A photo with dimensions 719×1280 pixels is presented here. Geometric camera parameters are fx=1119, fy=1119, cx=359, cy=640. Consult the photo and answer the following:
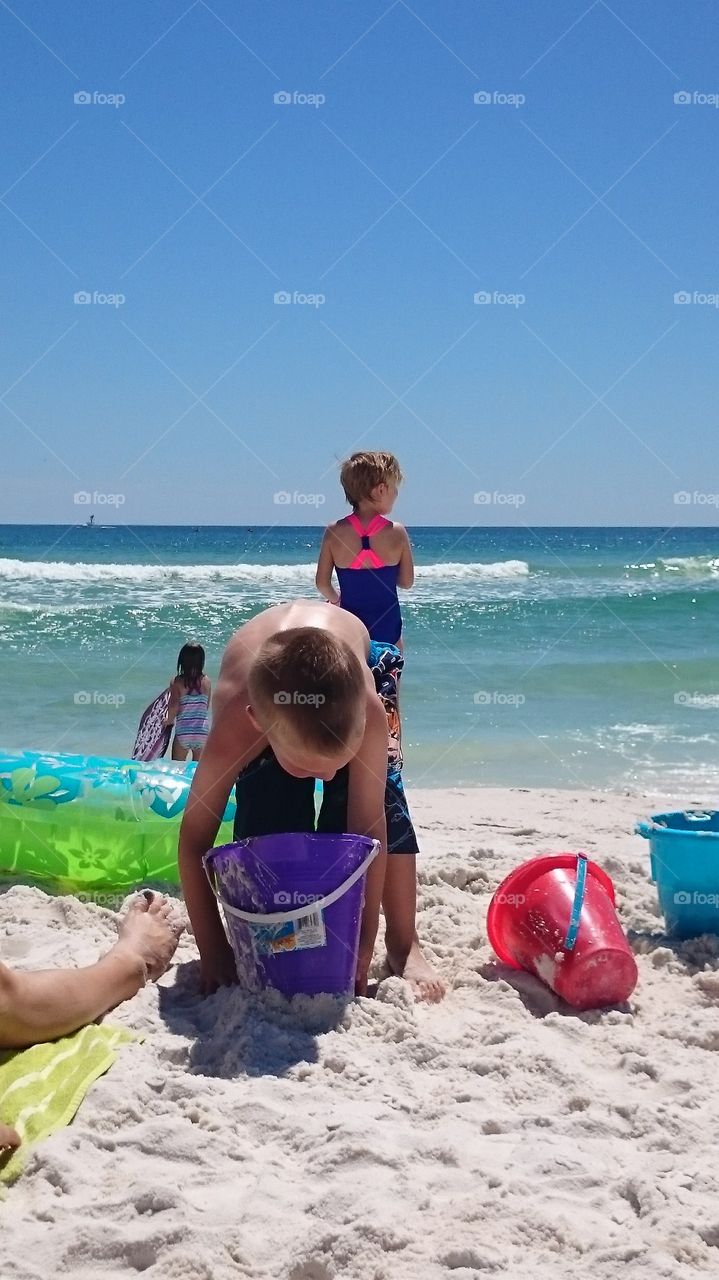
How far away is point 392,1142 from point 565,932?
1.03 metres

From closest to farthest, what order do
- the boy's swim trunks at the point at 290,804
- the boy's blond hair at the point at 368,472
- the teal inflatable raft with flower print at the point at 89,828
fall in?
1. the boy's swim trunks at the point at 290,804
2. the teal inflatable raft with flower print at the point at 89,828
3. the boy's blond hair at the point at 368,472

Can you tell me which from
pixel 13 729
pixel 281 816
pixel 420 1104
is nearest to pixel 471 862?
pixel 281 816

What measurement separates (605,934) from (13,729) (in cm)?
562

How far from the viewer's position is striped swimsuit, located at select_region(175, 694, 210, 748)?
6.27 metres

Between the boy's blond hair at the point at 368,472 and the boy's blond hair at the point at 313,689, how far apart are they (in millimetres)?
2466

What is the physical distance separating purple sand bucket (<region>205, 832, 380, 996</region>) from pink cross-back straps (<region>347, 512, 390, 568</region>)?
7.77 feet

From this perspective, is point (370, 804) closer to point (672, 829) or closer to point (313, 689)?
point (313, 689)

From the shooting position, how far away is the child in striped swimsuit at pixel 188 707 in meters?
6.27

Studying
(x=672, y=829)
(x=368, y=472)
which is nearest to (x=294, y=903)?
(x=672, y=829)

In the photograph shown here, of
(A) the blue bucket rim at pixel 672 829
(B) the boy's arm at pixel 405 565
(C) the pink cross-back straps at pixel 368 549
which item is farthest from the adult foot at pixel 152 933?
(B) the boy's arm at pixel 405 565

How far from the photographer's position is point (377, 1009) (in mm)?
2814

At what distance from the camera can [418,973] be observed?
→ 10.2 feet
